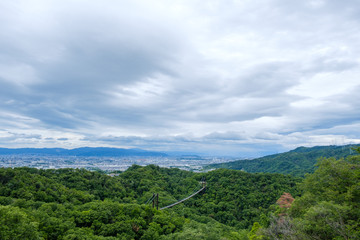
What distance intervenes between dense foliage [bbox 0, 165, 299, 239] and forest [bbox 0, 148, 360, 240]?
2.8 inches

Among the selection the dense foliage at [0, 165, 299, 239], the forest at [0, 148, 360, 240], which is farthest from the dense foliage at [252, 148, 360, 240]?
the dense foliage at [0, 165, 299, 239]

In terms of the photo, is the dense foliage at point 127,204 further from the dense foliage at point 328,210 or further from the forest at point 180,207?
the dense foliage at point 328,210

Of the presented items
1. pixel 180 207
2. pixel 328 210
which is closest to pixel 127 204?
pixel 180 207

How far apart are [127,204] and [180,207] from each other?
1506 centimetres

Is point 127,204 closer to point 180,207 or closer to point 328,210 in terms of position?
point 180,207

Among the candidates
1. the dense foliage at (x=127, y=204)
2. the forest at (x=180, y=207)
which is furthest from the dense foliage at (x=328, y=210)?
the dense foliage at (x=127, y=204)

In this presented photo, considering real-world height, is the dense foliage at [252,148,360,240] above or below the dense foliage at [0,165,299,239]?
above

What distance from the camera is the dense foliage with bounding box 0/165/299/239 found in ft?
53.2

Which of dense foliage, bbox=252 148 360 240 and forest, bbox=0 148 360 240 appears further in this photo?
forest, bbox=0 148 360 240

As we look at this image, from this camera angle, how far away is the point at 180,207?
1455 inches

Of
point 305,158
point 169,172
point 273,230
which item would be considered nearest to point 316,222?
point 273,230

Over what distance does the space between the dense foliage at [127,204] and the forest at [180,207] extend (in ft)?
0.23

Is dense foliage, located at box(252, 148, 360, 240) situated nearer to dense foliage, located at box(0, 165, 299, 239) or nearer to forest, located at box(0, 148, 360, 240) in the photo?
forest, located at box(0, 148, 360, 240)

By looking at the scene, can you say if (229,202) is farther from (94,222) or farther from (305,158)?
(305,158)
